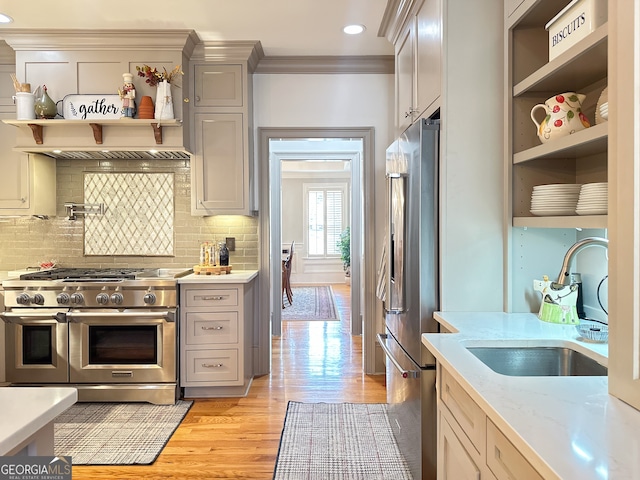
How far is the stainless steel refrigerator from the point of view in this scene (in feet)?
6.82

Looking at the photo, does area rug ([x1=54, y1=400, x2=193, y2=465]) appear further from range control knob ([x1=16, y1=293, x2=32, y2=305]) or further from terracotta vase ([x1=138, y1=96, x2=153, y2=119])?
terracotta vase ([x1=138, y1=96, x2=153, y2=119])

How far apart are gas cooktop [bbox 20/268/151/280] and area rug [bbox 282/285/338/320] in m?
2.95

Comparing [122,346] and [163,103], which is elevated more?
[163,103]

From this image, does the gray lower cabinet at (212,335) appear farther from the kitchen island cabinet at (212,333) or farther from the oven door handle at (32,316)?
the oven door handle at (32,316)

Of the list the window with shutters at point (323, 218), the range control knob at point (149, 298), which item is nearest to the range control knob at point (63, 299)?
the range control knob at point (149, 298)

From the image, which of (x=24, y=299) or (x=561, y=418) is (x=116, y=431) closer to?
(x=24, y=299)

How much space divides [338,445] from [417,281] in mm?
1159

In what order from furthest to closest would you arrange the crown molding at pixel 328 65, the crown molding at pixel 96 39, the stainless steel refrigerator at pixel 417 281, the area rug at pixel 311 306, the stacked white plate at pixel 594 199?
1. the area rug at pixel 311 306
2. the crown molding at pixel 328 65
3. the crown molding at pixel 96 39
4. the stainless steel refrigerator at pixel 417 281
5. the stacked white plate at pixel 594 199

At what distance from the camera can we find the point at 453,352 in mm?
1513

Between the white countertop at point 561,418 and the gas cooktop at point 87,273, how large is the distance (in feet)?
8.55

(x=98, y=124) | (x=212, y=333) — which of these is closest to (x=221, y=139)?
(x=98, y=124)

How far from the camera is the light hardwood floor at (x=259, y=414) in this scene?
2.40 metres

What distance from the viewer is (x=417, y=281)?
2.19m

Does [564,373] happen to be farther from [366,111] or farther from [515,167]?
[366,111]
